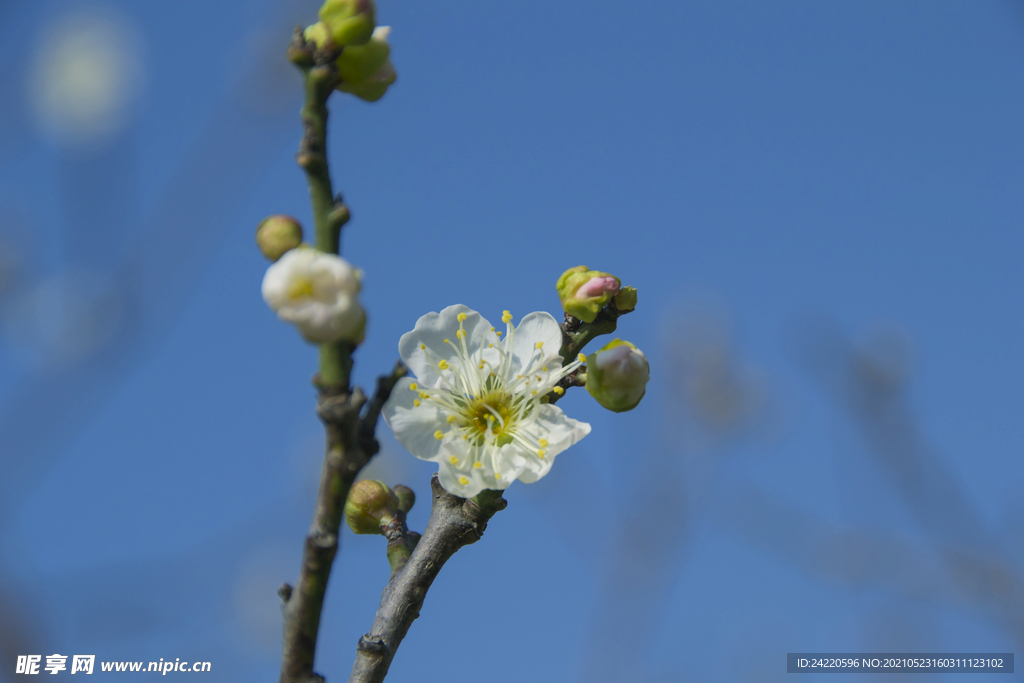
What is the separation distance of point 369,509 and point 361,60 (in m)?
0.88

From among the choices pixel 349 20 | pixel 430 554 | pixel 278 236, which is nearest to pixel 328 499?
pixel 278 236

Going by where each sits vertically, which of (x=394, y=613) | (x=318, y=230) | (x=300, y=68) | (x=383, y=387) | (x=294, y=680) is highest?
(x=300, y=68)

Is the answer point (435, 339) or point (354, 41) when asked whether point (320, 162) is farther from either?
point (435, 339)

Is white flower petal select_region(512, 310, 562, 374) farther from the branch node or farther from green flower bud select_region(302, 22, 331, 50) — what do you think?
green flower bud select_region(302, 22, 331, 50)

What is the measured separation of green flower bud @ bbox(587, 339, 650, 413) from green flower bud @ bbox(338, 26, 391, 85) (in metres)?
0.64

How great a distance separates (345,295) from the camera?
0.88m

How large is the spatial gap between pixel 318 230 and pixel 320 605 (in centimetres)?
44

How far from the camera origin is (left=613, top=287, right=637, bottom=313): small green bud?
1577 millimetres

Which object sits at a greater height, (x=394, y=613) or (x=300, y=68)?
(x=300, y=68)

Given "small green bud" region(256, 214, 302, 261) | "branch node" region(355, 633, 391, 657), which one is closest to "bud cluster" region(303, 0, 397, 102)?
"small green bud" region(256, 214, 302, 261)

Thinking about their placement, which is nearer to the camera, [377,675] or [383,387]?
[383,387]

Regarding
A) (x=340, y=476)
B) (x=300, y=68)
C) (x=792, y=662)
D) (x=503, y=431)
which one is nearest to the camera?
(x=340, y=476)

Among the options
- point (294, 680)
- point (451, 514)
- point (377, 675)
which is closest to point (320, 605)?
point (294, 680)

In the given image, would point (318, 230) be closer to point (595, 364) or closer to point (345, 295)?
point (345, 295)
